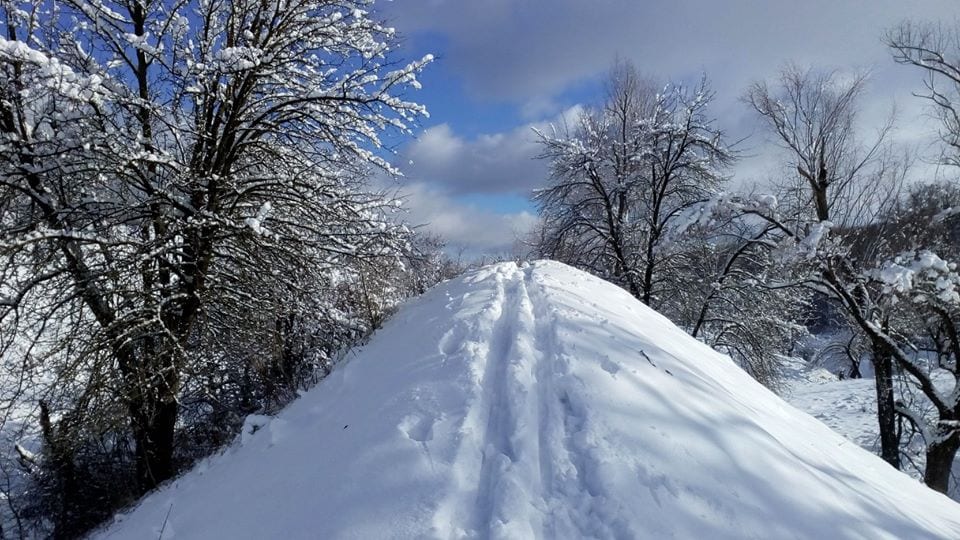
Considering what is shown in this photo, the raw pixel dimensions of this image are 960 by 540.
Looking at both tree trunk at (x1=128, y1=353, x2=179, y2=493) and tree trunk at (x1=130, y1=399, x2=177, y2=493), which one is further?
tree trunk at (x1=130, y1=399, x2=177, y2=493)

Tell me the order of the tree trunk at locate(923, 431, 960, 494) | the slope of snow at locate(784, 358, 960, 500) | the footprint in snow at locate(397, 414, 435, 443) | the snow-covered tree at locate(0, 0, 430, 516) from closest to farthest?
the footprint in snow at locate(397, 414, 435, 443)
the snow-covered tree at locate(0, 0, 430, 516)
the tree trunk at locate(923, 431, 960, 494)
the slope of snow at locate(784, 358, 960, 500)

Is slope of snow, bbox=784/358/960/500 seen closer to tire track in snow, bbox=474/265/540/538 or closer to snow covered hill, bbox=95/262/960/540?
snow covered hill, bbox=95/262/960/540

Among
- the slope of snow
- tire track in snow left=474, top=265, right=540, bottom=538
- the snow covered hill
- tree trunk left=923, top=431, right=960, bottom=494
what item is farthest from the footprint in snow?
the slope of snow

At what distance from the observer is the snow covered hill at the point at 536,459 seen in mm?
2738

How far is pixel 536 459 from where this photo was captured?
3104 mm

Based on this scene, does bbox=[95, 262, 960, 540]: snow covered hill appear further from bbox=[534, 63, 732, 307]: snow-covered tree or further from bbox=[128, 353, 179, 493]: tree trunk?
bbox=[534, 63, 732, 307]: snow-covered tree

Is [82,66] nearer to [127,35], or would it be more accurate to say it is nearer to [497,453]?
[127,35]

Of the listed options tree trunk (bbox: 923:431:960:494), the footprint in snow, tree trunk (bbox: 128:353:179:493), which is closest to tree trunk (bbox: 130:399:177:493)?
tree trunk (bbox: 128:353:179:493)

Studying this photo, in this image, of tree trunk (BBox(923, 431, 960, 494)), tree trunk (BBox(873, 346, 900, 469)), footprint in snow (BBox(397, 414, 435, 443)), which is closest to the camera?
footprint in snow (BBox(397, 414, 435, 443))

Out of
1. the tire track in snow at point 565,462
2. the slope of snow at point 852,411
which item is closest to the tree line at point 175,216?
the tire track in snow at point 565,462

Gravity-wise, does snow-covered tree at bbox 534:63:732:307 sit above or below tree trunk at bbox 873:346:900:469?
above

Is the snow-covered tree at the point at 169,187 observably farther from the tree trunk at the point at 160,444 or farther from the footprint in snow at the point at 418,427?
the footprint in snow at the point at 418,427

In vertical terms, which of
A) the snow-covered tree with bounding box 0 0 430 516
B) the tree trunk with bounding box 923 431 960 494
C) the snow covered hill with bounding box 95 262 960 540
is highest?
the snow-covered tree with bounding box 0 0 430 516

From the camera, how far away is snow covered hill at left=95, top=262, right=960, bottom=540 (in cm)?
274
